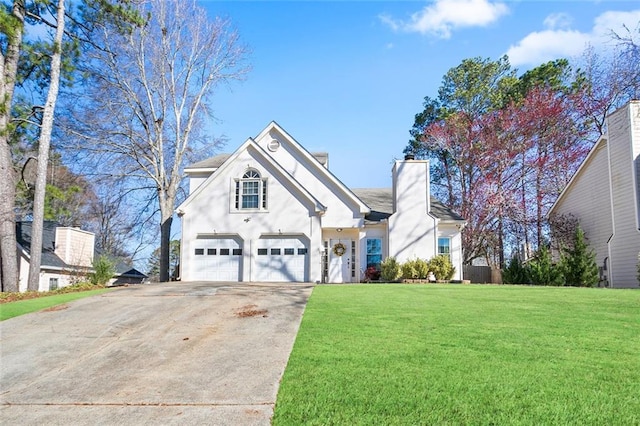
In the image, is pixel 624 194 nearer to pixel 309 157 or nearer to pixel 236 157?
pixel 309 157

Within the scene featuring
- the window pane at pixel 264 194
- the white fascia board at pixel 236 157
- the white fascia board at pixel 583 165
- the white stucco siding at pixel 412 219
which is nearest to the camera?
the white fascia board at pixel 236 157

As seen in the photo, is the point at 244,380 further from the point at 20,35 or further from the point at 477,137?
the point at 477,137

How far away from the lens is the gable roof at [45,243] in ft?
73.9

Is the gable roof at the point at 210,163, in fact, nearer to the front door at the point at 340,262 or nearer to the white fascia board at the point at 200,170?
the white fascia board at the point at 200,170

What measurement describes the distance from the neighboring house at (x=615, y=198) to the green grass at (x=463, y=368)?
432 inches

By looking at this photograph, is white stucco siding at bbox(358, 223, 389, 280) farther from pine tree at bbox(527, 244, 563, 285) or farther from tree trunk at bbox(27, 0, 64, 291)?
tree trunk at bbox(27, 0, 64, 291)

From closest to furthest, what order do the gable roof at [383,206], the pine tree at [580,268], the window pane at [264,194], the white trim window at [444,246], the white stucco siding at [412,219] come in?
1. the pine tree at [580,268]
2. the window pane at [264,194]
3. the white stucco siding at [412,219]
4. the white trim window at [444,246]
5. the gable roof at [383,206]

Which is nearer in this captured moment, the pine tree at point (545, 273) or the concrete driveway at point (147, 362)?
the concrete driveway at point (147, 362)

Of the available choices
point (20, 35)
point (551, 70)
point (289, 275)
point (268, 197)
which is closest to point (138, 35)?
point (20, 35)

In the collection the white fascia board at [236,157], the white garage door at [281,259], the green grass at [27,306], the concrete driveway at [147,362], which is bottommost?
the concrete driveway at [147,362]

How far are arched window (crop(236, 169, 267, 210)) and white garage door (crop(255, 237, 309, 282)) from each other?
1.49 m

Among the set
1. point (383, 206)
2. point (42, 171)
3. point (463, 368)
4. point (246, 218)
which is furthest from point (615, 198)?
point (42, 171)

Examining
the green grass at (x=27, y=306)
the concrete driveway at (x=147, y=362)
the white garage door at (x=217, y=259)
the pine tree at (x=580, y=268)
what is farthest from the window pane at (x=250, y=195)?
the pine tree at (x=580, y=268)

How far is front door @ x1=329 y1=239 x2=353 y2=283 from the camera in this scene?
818 inches
